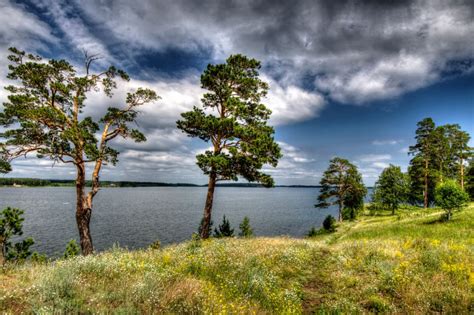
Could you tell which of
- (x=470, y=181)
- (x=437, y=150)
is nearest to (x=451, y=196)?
(x=437, y=150)

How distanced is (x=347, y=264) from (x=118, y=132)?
15.8 metres

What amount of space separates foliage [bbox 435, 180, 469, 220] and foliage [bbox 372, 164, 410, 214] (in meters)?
28.1

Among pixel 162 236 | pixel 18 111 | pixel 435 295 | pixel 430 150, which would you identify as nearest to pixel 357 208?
pixel 430 150

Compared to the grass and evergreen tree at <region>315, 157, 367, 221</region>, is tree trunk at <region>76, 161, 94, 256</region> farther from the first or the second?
evergreen tree at <region>315, 157, 367, 221</region>

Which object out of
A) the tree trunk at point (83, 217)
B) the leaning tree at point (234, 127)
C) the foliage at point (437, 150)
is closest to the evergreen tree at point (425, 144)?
the foliage at point (437, 150)

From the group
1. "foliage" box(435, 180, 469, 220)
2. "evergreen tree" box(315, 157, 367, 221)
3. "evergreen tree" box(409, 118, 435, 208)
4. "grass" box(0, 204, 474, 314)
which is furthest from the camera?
"evergreen tree" box(315, 157, 367, 221)

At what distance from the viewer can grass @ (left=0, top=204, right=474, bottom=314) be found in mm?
4844

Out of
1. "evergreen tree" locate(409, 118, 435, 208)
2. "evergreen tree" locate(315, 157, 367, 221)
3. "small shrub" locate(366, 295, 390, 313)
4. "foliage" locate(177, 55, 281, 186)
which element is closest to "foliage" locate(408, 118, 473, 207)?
"evergreen tree" locate(409, 118, 435, 208)

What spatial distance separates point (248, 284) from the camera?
707 cm

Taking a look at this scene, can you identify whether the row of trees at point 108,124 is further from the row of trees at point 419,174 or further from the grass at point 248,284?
the row of trees at point 419,174

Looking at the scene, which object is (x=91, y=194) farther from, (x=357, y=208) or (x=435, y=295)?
(x=357, y=208)

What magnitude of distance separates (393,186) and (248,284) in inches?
2044

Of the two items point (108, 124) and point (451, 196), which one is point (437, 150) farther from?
point (108, 124)

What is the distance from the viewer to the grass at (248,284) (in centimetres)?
484
